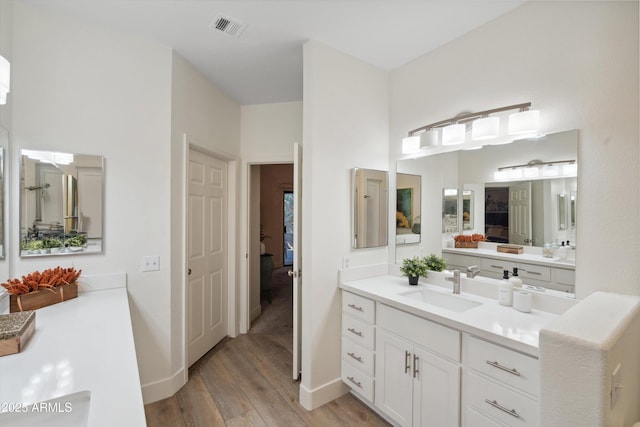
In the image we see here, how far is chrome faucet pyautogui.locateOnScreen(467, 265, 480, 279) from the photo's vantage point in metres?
2.04

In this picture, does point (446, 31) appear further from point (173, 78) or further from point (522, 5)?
point (173, 78)

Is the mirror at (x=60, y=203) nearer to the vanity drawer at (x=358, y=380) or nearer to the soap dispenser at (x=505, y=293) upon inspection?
the vanity drawer at (x=358, y=380)

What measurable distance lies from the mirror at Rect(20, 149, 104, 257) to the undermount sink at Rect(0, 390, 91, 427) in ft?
4.75

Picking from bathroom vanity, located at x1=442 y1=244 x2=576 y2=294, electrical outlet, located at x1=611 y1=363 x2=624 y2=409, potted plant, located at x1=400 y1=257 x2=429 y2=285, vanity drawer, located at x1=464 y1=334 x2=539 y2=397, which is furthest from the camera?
potted plant, located at x1=400 y1=257 x2=429 y2=285

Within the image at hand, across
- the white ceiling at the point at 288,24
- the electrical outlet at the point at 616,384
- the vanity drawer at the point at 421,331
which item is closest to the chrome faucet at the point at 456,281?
the vanity drawer at the point at 421,331

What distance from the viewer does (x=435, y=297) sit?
213 centimetres

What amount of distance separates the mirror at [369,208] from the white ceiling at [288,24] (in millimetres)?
997

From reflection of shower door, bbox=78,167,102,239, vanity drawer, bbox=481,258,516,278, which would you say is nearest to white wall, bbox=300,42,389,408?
vanity drawer, bbox=481,258,516,278

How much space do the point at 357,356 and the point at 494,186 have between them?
1563 millimetres

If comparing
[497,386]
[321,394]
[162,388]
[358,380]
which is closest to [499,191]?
[497,386]

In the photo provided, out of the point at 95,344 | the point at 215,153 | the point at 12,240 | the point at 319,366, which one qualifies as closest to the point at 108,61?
the point at 215,153

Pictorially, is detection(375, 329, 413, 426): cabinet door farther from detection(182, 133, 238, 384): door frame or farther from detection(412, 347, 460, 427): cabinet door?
detection(182, 133, 238, 384): door frame

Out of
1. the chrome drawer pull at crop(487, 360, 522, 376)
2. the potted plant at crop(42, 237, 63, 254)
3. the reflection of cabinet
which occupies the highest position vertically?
the reflection of cabinet

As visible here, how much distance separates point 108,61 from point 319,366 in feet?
8.93
